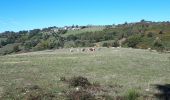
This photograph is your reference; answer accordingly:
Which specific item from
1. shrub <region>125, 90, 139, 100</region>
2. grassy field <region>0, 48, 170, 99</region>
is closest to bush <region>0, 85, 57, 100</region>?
grassy field <region>0, 48, 170, 99</region>

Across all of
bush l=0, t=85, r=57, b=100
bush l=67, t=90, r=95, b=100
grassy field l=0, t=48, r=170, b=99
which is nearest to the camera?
A: bush l=0, t=85, r=57, b=100

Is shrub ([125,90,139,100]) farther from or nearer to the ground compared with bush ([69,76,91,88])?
nearer to the ground

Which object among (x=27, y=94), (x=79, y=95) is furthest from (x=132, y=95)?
(x=27, y=94)

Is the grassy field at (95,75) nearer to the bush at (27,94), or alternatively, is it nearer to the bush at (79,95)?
the bush at (27,94)

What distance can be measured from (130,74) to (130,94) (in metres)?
6.63

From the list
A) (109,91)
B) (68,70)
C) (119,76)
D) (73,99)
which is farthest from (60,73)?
(73,99)

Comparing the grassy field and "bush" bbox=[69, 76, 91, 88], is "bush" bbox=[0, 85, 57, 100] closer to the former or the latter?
the grassy field

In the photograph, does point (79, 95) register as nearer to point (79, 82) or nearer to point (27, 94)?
point (27, 94)

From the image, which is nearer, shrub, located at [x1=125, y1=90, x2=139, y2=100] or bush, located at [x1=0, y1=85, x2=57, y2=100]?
bush, located at [x1=0, y1=85, x2=57, y2=100]

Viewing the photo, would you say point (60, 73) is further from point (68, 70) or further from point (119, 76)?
point (119, 76)

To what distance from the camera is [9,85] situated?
1745 cm

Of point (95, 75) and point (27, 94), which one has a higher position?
point (27, 94)

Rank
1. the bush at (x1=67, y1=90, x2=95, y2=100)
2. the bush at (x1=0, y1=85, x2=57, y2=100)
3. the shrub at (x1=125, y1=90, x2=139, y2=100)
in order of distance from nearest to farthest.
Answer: the bush at (x1=0, y1=85, x2=57, y2=100), the bush at (x1=67, y1=90, x2=95, y2=100), the shrub at (x1=125, y1=90, x2=139, y2=100)

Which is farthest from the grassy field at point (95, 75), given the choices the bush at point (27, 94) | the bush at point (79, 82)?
the bush at point (79, 82)
